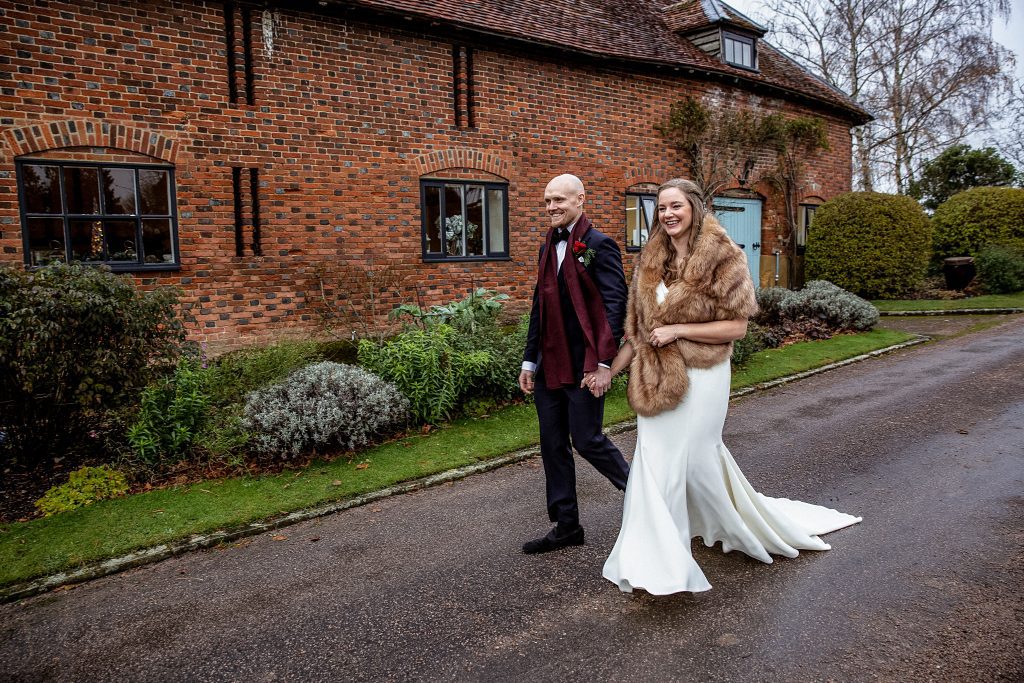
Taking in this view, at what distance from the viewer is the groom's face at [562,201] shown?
3.86 meters

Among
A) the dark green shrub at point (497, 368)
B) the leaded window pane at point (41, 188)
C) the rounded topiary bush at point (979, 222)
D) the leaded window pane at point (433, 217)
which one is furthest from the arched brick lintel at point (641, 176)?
the rounded topiary bush at point (979, 222)

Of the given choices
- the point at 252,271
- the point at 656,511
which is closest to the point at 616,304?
the point at 656,511

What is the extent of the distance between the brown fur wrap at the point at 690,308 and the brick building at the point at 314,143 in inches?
294

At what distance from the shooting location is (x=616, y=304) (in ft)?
12.7

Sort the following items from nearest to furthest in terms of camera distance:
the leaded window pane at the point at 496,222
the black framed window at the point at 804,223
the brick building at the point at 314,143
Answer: the brick building at the point at 314,143 < the leaded window pane at the point at 496,222 < the black framed window at the point at 804,223

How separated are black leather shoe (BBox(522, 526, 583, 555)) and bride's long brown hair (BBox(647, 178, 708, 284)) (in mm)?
1609

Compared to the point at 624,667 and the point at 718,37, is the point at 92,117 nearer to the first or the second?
the point at 624,667

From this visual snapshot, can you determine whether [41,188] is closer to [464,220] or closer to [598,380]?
[464,220]

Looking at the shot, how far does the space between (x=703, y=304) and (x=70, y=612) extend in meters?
3.75

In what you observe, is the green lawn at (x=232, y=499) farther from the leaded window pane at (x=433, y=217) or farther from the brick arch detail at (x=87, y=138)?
the brick arch detail at (x=87, y=138)

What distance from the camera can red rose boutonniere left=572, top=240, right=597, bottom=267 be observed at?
388 cm

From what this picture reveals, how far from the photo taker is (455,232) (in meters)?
11.7

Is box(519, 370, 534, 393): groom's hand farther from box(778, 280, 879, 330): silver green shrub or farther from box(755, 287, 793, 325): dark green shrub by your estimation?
box(778, 280, 879, 330): silver green shrub

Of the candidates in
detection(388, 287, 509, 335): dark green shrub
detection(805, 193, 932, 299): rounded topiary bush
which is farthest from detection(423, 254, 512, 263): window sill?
detection(805, 193, 932, 299): rounded topiary bush
